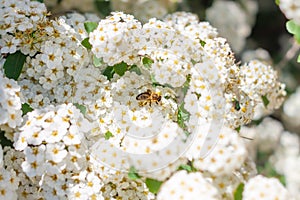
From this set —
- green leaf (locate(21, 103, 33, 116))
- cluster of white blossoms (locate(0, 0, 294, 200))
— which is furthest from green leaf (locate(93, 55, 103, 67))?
green leaf (locate(21, 103, 33, 116))

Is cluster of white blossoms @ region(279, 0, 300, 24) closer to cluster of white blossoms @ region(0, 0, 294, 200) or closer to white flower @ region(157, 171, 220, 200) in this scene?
cluster of white blossoms @ region(0, 0, 294, 200)

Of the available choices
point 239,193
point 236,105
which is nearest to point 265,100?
point 236,105

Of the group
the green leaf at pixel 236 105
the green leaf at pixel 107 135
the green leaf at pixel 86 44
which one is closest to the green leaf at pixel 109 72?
the green leaf at pixel 86 44

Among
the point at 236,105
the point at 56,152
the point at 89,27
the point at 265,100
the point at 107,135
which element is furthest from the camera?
the point at 265,100

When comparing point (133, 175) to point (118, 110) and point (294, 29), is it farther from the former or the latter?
point (294, 29)

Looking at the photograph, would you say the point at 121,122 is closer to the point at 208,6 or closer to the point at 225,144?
the point at 225,144

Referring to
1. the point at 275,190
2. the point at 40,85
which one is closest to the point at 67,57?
the point at 40,85

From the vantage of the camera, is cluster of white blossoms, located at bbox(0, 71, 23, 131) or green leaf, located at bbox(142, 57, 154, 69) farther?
green leaf, located at bbox(142, 57, 154, 69)
